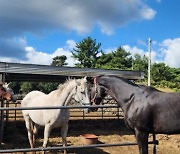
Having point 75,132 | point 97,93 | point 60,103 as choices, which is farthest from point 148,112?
point 75,132

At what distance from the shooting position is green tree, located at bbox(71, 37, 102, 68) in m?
57.7

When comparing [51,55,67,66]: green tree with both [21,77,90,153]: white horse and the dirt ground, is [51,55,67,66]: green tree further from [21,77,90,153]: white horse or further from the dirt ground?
[21,77,90,153]: white horse

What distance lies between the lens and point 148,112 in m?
4.12

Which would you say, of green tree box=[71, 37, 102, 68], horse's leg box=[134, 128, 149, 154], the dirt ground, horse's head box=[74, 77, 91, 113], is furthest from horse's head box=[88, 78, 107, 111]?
green tree box=[71, 37, 102, 68]

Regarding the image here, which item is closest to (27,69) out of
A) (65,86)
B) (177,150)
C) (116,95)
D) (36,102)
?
(36,102)

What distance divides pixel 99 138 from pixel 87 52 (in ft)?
176

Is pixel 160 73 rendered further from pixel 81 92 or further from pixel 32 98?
pixel 81 92

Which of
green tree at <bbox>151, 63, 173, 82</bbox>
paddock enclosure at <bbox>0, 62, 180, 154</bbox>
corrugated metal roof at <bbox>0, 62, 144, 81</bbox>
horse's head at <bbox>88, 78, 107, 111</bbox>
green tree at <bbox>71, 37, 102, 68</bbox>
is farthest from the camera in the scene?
green tree at <bbox>71, 37, 102, 68</bbox>

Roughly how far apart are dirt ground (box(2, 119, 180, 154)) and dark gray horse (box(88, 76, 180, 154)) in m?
4.09

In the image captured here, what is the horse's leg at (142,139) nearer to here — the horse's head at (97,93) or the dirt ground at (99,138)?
the horse's head at (97,93)

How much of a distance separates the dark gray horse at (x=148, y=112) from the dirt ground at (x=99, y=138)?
4094 millimetres

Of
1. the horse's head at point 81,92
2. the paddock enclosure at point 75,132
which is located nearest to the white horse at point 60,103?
the horse's head at point 81,92

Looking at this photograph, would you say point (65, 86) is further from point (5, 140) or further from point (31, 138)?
point (5, 140)

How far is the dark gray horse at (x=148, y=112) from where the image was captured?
4.10 metres
